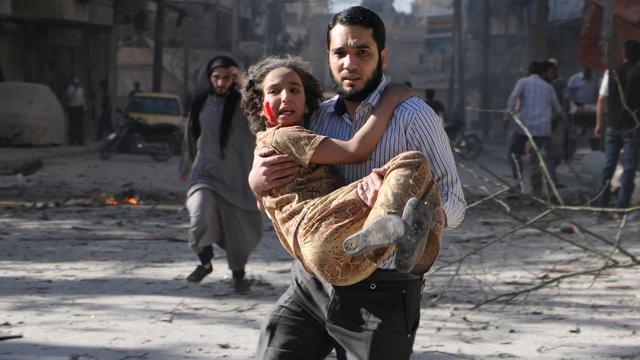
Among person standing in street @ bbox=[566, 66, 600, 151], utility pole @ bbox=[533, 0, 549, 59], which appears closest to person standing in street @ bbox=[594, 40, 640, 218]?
person standing in street @ bbox=[566, 66, 600, 151]

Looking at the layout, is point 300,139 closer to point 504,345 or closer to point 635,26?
point 504,345

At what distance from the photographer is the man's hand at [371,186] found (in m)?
2.96

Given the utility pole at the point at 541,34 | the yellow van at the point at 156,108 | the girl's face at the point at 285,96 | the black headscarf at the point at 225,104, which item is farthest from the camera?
the utility pole at the point at 541,34

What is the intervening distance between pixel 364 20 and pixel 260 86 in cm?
42

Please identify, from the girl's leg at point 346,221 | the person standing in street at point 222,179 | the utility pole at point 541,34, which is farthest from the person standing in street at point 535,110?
the utility pole at point 541,34

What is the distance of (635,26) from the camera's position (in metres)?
19.7

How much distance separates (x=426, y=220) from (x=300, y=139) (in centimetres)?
55

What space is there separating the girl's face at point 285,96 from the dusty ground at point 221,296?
2549 millimetres

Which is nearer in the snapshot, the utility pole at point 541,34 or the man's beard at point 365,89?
the man's beard at point 365,89

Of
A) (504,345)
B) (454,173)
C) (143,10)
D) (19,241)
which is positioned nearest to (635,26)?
(19,241)

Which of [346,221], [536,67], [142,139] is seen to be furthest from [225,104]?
[142,139]

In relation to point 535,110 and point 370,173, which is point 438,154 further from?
point 535,110

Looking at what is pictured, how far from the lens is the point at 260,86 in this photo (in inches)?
136

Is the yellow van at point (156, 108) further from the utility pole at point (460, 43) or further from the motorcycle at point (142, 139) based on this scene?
the utility pole at point (460, 43)
